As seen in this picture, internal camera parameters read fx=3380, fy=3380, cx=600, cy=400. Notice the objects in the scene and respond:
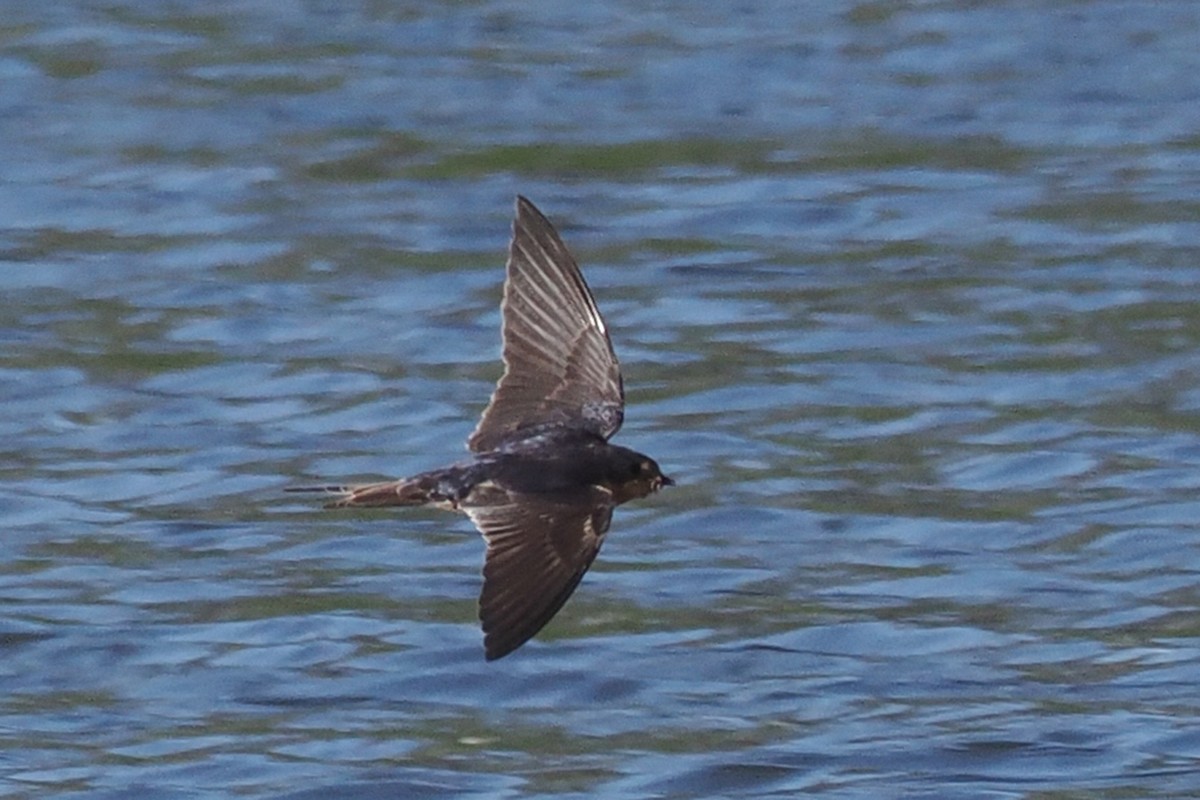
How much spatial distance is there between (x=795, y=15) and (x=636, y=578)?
22.6ft

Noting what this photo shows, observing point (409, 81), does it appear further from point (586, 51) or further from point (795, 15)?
point (795, 15)

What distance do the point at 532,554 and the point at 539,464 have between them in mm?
350

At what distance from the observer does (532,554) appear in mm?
6906

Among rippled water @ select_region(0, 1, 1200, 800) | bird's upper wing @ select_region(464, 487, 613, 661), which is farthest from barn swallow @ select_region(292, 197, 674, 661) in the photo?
rippled water @ select_region(0, 1, 1200, 800)

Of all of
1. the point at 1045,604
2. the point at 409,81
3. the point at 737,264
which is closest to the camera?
the point at 1045,604

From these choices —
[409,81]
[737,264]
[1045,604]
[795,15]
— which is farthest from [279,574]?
[795,15]

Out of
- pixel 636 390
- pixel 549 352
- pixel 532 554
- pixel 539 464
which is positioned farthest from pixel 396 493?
pixel 636 390

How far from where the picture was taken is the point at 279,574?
10.0m

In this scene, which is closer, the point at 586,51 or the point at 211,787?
the point at 211,787

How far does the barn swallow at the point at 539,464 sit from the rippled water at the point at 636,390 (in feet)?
4.00

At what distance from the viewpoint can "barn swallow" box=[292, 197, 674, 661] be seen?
681cm

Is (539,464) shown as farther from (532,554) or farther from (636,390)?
(636,390)

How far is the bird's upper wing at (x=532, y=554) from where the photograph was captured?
6637 mm

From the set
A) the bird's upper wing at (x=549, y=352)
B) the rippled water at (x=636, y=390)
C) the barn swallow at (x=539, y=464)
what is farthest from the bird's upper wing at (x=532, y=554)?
the rippled water at (x=636, y=390)
